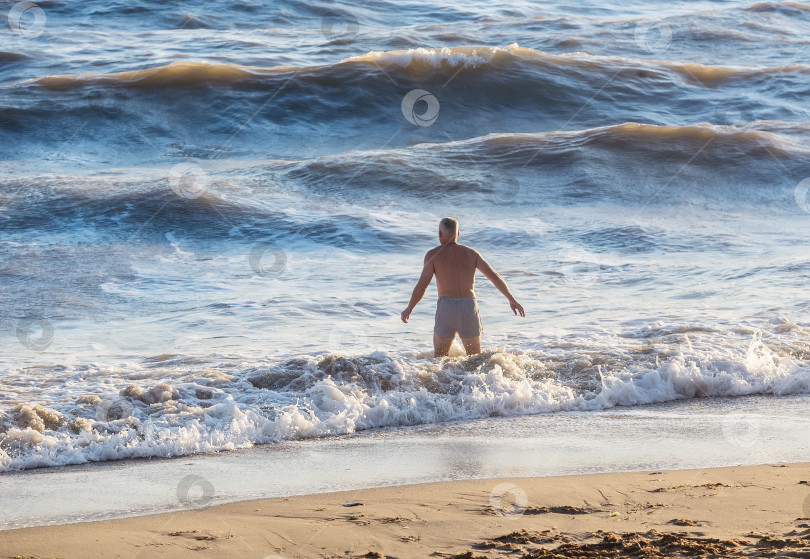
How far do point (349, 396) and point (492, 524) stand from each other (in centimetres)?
295

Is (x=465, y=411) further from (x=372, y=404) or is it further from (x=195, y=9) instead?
(x=195, y=9)

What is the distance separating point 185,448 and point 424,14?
80.3 feet

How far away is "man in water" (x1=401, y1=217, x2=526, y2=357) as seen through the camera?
788 cm
